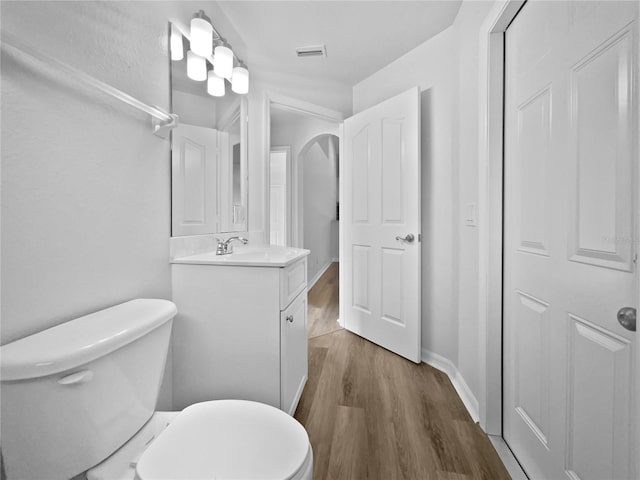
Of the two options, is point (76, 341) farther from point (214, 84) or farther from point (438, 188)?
point (438, 188)

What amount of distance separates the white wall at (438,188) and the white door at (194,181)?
1448mm

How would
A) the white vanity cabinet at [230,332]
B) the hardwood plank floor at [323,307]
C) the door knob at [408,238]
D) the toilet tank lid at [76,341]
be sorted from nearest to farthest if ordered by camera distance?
the toilet tank lid at [76,341] → the white vanity cabinet at [230,332] → the door knob at [408,238] → the hardwood plank floor at [323,307]

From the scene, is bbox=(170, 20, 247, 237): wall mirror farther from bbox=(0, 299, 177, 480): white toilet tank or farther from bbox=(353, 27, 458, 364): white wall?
bbox=(353, 27, 458, 364): white wall

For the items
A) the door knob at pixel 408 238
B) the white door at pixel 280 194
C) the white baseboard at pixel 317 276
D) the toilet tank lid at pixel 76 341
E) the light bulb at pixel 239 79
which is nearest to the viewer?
the toilet tank lid at pixel 76 341

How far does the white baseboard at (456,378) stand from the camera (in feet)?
4.89

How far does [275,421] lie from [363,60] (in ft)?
8.29

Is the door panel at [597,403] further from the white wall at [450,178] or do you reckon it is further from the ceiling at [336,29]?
the ceiling at [336,29]

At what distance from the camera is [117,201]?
102 centimetres

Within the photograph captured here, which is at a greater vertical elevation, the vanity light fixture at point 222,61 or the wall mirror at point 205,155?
the vanity light fixture at point 222,61

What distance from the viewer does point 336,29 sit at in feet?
6.56

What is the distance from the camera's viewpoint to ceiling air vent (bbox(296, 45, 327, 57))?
220 cm

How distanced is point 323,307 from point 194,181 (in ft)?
7.77

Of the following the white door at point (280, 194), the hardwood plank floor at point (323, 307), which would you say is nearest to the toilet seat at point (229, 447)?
the hardwood plank floor at point (323, 307)

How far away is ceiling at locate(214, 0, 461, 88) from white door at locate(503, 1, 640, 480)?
2.75ft
